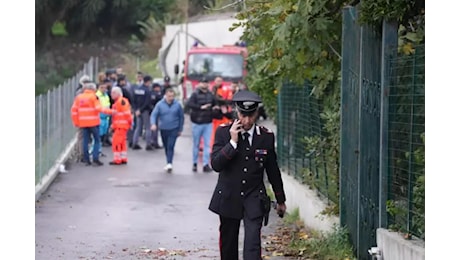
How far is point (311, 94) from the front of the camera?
46.2 feet

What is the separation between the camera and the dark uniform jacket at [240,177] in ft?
32.5

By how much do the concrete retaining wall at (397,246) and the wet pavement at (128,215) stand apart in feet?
9.16

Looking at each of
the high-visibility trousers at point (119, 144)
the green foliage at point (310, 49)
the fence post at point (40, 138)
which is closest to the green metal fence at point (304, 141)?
the green foliage at point (310, 49)

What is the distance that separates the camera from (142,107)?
27.6m

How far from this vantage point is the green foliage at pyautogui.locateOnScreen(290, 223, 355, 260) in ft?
37.3

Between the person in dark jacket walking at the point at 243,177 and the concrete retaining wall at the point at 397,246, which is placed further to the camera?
the person in dark jacket walking at the point at 243,177

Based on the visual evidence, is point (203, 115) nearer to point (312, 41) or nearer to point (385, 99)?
point (312, 41)

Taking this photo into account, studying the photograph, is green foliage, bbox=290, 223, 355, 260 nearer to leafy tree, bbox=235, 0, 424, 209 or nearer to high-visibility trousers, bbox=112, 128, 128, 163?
leafy tree, bbox=235, 0, 424, 209

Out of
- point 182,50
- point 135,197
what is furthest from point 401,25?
point 182,50

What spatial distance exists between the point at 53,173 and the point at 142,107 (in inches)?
268

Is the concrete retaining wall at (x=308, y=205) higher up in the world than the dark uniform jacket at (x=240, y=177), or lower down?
lower down

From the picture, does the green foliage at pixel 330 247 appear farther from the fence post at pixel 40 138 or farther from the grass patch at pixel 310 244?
the fence post at pixel 40 138

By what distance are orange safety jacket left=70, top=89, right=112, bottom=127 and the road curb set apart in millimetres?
929
